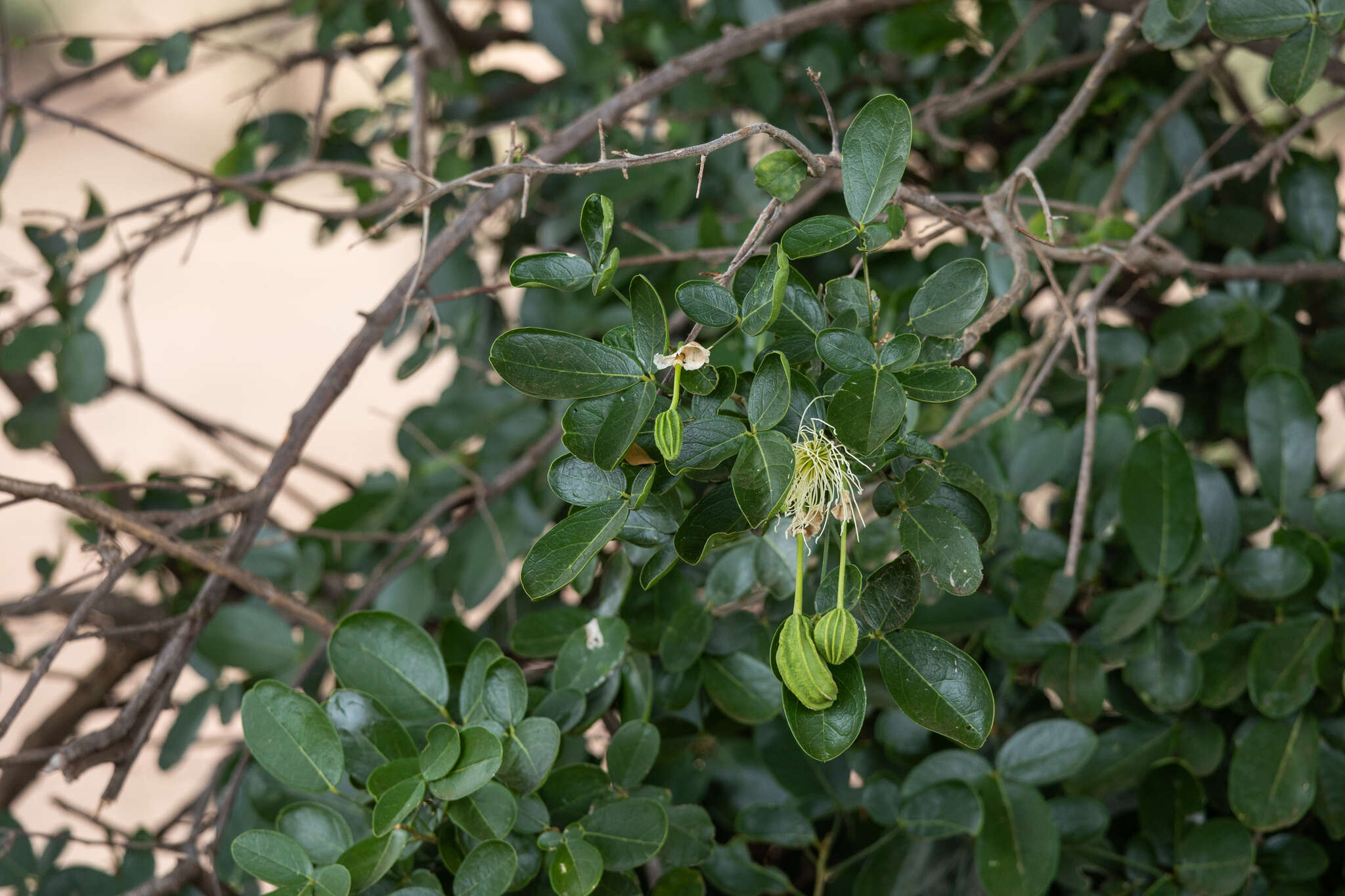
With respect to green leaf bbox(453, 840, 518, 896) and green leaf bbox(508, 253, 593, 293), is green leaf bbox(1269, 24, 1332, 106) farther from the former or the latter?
green leaf bbox(453, 840, 518, 896)

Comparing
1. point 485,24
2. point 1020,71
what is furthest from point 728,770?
point 485,24

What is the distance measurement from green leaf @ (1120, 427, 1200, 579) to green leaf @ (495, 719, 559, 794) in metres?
0.25

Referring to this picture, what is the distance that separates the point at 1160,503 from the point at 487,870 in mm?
299

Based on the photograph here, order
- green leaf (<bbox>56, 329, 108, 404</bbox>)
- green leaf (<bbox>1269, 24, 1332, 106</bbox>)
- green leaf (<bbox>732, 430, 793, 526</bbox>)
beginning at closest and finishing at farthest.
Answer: green leaf (<bbox>732, 430, 793, 526</bbox>) → green leaf (<bbox>1269, 24, 1332, 106</bbox>) → green leaf (<bbox>56, 329, 108, 404</bbox>)

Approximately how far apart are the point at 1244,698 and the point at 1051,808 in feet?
0.34

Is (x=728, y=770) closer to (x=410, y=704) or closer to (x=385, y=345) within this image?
(x=410, y=704)

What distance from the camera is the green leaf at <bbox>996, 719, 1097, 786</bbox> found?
38 centimetres

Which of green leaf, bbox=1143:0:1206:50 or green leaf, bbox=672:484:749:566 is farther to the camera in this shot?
green leaf, bbox=1143:0:1206:50

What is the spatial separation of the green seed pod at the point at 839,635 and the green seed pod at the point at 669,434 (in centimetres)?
6

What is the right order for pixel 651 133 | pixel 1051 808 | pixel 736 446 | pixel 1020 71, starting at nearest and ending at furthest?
pixel 736 446
pixel 1051 808
pixel 1020 71
pixel 651 133

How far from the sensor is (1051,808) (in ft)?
1.32

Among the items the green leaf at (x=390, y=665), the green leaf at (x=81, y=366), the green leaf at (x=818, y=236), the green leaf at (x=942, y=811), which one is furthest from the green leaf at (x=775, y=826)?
the green leaf at (x=81, y=366)

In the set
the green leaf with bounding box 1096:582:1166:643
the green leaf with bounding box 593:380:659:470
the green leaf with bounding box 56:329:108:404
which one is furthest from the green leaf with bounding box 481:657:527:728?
the green leaf with bounding box 56:329:108:404

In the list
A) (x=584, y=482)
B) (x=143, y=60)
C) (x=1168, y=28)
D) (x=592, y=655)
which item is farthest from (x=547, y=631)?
(x=143, y=60)
